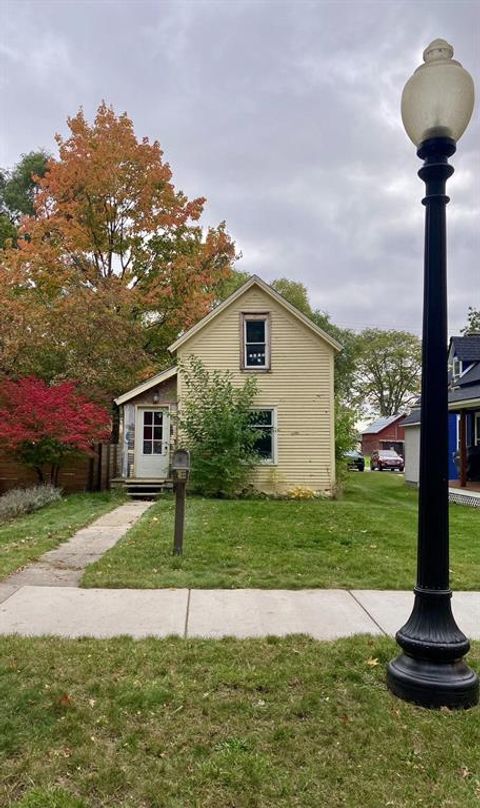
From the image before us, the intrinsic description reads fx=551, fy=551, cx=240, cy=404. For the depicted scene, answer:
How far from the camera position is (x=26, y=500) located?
498 inches

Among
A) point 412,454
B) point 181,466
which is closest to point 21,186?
point 412,454

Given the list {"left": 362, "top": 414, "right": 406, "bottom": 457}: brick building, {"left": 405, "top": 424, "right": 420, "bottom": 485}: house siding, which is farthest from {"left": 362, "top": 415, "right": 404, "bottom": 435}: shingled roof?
{"left": 405, "top": 424, "right": 420, "bottom": 485}: house siding

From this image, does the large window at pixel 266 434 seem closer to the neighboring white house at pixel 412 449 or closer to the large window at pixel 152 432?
the large window at pixel 152 432

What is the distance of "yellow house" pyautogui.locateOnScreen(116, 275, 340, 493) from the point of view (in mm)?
16031

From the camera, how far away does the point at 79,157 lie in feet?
66.3

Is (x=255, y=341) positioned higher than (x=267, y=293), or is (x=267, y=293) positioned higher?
(x=267, y=293)

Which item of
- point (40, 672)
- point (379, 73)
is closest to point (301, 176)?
point (379, 73)

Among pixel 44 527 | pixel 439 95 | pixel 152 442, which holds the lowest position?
pixel 44 527

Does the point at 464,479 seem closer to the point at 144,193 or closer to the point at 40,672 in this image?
the point at 144,193

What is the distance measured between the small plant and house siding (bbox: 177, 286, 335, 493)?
4580 mm

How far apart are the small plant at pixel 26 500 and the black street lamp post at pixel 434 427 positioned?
386 inches

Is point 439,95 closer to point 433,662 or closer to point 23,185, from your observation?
point 433,662

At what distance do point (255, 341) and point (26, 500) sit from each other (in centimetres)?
767

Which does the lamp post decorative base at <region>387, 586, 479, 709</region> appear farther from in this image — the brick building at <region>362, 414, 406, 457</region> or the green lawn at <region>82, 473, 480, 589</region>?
the brick building at <region>362, 414, 406, 457</region>
